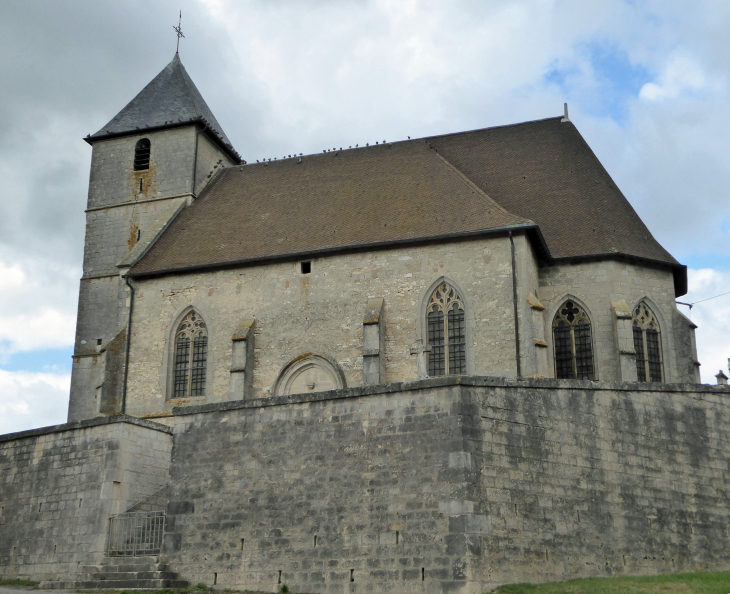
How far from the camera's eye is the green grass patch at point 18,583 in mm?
16703

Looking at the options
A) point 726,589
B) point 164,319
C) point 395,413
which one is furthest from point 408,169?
point 726,589

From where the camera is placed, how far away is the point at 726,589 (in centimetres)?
1295

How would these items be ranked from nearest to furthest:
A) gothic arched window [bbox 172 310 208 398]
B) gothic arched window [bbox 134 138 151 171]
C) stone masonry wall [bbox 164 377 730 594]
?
stone masonry wall [bbox 164 377 730 594] < gothic arched window [bbox 172 310 208 398] < gothic arched window [bbox 134 138 151 171]

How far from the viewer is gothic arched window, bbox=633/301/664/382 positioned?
24.0 metres

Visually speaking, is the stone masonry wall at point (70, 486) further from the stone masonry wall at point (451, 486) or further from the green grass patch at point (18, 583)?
the stone masonry wall at point (451, 486)

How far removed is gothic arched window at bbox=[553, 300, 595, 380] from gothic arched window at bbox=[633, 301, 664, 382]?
1313mm

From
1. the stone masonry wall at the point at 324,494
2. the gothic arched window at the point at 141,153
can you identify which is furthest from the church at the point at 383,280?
the stone masonry wall at the point at 324,494

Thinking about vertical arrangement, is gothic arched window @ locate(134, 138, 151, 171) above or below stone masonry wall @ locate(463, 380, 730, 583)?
above

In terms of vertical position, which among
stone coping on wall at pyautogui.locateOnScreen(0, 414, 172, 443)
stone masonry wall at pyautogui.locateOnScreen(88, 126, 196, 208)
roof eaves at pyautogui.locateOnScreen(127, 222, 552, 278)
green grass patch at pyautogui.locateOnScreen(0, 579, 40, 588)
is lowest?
green grass patch at pyautogui.locateOnScreen(0, 579, 40, 588)

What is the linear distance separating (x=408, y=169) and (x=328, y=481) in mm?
15122

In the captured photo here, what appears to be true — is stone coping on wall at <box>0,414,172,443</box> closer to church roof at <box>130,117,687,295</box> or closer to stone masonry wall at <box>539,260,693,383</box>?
church roof at <box>130,117,687,295</box>

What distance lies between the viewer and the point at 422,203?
25.7 m

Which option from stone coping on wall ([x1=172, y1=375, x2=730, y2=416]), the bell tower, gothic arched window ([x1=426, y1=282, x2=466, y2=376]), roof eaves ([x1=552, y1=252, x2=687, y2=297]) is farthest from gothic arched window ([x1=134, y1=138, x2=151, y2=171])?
stone coping on wall ([x1=172, y1=375, x2=730, y2=416])

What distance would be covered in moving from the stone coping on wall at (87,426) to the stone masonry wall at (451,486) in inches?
87.7
